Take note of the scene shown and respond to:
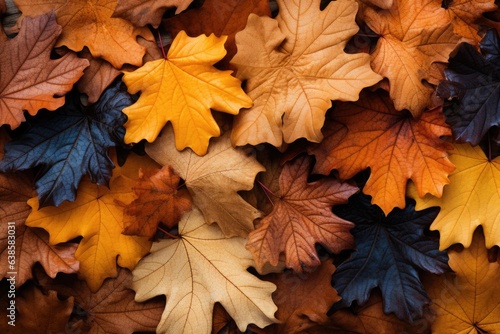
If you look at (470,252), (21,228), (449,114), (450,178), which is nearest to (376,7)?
(449,114)

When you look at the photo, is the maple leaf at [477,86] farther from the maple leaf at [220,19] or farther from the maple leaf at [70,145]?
the maple leaf at [70,145]

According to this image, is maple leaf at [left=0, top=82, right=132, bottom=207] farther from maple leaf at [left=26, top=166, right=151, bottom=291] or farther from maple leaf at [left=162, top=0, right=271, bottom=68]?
maple leaf at [left=162, top=0, right=271, bottom=68]

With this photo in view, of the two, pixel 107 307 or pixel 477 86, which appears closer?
pixel 477 86

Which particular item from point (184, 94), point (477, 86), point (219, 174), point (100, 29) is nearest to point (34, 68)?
point (100, 29)

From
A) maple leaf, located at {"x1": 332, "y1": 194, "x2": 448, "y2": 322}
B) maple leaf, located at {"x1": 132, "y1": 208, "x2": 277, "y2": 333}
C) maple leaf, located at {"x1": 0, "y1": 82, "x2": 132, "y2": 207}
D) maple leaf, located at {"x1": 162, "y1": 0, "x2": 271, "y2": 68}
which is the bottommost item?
maple leaf, located at {"x1": 132, "y1": 208, "x2": 277, "y2": 333}

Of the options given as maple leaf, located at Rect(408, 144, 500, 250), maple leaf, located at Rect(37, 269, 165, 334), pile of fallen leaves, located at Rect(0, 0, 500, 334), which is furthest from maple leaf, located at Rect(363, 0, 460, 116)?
maple leaf, located at Rect(37, 269, 165, 334)

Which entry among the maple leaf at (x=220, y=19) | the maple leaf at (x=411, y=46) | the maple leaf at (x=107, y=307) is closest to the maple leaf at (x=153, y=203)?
the maple leaf at (x=107, y=307)

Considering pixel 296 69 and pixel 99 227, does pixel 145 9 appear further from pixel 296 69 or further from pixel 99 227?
pixel 99 227
